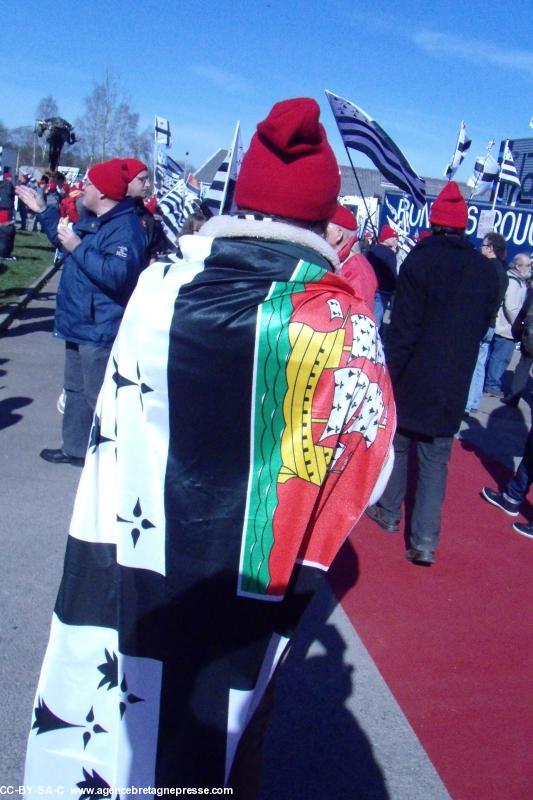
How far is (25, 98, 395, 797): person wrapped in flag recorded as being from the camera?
179 cm

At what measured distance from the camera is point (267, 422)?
1.81m

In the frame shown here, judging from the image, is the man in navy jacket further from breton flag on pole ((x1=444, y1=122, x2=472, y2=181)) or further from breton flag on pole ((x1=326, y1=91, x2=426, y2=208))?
breton flag on pole ((x1=444, y1=122, x2=472, y2=181))

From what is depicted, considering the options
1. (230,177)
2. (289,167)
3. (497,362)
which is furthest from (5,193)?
(289,167)

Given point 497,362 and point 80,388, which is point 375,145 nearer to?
point 80,388

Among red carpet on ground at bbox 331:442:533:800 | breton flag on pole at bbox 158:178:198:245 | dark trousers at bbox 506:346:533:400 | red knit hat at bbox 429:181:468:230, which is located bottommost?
red carpet on ground at bbox 331:442:533:800

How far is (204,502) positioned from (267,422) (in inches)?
9.7

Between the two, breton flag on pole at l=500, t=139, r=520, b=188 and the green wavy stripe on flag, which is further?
breton flag on pole at l=500, t=139, r=520, b=188

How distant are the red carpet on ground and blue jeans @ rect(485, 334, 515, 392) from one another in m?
5.59

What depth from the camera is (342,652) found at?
3.66 m

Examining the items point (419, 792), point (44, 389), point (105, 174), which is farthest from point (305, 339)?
point (44, 389)

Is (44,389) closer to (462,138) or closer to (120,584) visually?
(120,584)

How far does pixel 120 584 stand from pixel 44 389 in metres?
6.02

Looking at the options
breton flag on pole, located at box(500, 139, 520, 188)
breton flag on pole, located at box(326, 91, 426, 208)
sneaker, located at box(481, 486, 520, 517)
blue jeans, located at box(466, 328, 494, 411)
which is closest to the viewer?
breton flag on pole, located at box(326, 91, 426, 208)

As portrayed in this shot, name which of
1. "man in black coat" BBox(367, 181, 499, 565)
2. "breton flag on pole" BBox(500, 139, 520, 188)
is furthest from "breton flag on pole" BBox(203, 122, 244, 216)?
"breton flag on pole" BBox(500, 139, 520, 188)
